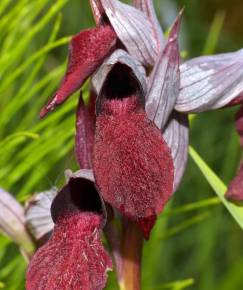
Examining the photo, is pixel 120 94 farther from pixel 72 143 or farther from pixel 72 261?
pixel 72 143

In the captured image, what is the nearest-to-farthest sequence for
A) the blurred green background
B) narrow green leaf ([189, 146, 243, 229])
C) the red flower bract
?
the red flower bract → narrow green leaf ([189, 146, 243, 229]) → the blurred green background

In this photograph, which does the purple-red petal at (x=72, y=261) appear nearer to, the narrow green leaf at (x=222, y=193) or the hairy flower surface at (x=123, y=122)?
the hairy flower surface at (x=123, y=122)

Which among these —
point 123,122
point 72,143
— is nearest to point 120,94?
point 123,122

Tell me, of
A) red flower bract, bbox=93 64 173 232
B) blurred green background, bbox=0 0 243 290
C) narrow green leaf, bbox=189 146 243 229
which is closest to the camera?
red flower bract, bbox=93 64 173 232

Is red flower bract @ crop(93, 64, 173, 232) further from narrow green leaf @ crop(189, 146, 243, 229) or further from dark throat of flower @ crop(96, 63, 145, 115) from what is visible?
narrow green leaf @ crop(189, 146, 243, 229)

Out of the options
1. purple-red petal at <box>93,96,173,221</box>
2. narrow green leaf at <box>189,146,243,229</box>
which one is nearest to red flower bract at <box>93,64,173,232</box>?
purple-red petal at <box>93,96,173,221</box>
